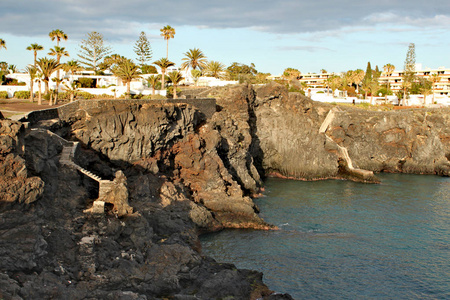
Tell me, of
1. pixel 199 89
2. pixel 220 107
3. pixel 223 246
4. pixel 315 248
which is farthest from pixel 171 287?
pixel 199 89

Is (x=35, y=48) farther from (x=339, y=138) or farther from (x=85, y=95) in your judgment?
(x=339, y=138)

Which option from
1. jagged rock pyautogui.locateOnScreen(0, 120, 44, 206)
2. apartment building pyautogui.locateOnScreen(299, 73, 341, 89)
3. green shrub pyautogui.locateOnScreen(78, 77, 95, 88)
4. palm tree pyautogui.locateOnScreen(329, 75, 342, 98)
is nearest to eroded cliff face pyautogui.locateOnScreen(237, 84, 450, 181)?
palm tree pyautogui.locateOnScreen(329, 75, 342, 98)

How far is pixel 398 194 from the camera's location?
48625mm

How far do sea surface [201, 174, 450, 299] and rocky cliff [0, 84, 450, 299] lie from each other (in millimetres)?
2654

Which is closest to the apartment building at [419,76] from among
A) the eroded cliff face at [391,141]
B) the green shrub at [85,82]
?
the eroded cliff face at [391,141]

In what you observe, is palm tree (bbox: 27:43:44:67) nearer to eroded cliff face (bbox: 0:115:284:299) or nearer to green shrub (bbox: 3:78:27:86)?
green shrub (bbox: 3:78:27:86)

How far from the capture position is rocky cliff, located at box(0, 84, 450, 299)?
21.2m

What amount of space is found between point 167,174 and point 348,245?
18.3 m

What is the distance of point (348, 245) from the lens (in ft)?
105

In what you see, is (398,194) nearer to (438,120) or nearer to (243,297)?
(438,120)

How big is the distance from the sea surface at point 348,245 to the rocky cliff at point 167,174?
2.65m

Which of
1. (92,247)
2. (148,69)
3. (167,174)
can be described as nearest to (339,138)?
(167,174)

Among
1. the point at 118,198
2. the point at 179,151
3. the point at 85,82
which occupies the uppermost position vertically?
the point at 85,82

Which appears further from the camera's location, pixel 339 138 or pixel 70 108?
pixel 339 138
